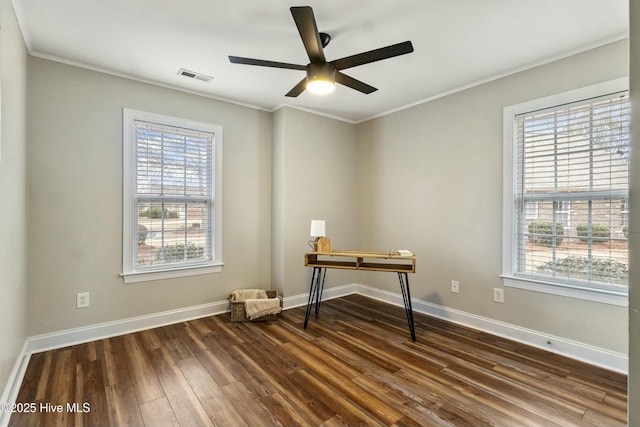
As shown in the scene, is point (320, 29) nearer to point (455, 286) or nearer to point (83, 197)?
point (83, 197)

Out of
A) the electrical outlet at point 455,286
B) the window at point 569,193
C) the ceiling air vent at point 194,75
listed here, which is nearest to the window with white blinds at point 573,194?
the window at point 569,193

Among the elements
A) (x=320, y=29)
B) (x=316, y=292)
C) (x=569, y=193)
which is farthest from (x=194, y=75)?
(x=569, y=193)

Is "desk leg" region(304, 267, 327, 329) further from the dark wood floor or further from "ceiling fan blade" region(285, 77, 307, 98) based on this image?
"ceiling fan blade" region(285, 77, 307, 98)

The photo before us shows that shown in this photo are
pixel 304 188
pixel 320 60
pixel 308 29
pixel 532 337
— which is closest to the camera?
pixel 308 29

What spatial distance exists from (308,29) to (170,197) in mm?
2309

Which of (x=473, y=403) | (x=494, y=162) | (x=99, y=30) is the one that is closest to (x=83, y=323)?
(x=99, y=30)

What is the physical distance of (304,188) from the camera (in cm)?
398

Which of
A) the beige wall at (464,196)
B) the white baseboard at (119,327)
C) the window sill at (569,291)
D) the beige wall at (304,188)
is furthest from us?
the beige wall at (304,188)

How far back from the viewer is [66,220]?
2727 mm

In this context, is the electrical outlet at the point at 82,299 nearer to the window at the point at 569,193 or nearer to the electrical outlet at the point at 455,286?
the electrical outlet at the point at 455,286

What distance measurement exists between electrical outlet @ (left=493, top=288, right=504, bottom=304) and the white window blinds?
295 centimetres

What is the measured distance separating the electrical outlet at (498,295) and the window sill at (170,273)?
2.87 m

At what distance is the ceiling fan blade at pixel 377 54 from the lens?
1820 mm

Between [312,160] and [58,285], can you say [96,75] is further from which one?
[312,160]
